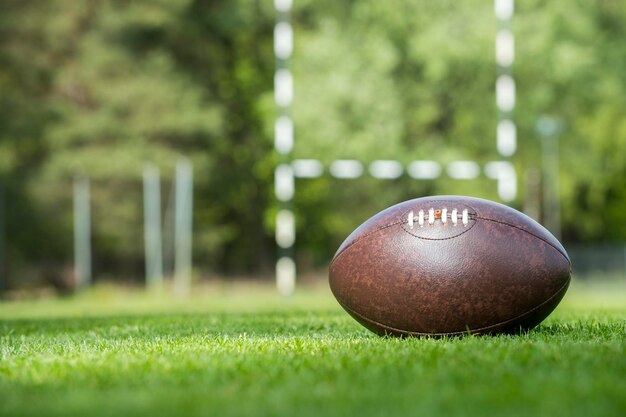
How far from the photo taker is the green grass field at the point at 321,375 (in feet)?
8.38

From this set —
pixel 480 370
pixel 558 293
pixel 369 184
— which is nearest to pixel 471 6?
pixel 369 184

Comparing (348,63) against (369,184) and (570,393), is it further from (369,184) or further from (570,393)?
(570,393)

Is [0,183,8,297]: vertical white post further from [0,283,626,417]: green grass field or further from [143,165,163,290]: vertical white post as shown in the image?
[0,283,626,417]: green grass field

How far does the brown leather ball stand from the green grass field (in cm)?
11

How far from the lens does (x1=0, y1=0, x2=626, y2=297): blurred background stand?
1852cm

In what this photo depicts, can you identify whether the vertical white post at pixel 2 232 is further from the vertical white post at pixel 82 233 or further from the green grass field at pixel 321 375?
the green grass field at pixel 321 375

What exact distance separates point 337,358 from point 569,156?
71.3ft

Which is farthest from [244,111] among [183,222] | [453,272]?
[453,272]

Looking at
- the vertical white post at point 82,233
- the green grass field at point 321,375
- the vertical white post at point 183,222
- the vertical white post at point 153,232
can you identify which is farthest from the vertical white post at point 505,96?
the green grass field at point 321,375

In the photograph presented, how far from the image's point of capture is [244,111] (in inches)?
914

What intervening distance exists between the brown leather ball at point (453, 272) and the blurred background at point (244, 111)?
40.1 feet

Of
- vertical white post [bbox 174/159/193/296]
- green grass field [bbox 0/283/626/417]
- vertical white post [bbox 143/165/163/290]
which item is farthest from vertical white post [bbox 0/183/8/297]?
green grass field [bbox 0/283/626/417]

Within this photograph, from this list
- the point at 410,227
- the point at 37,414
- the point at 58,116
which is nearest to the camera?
the point at 37,414

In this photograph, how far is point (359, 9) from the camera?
19672 mm
